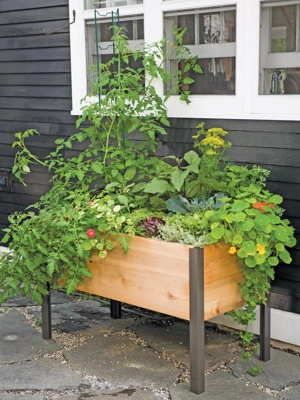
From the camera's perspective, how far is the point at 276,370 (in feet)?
11.6

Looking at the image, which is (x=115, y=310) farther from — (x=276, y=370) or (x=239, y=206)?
(x=239, y=206)

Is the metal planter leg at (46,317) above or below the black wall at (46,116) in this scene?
below

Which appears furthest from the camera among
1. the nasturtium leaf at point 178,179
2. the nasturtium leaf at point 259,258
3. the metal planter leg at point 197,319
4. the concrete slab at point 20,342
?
the concrete slab at point 20,342

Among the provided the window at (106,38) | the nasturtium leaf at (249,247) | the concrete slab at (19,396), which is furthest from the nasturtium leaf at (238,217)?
the window at (106,38)

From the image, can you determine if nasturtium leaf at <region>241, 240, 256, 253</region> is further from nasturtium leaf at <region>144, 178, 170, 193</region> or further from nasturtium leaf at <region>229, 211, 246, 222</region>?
nasturtium leaf at <region>144, 178, 170, 193</region>

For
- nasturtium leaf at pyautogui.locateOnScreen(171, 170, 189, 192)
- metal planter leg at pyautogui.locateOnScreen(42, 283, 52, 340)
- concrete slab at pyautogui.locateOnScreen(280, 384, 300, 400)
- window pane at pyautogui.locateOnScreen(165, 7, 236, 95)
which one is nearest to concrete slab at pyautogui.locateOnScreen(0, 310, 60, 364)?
metal planter leg at pyautogui.locateOnScreen(42, 283, 52, 340)

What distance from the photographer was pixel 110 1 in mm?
4445

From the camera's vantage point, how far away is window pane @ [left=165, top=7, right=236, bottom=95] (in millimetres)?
3891

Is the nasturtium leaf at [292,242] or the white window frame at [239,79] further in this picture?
the white window frame at [239,79]

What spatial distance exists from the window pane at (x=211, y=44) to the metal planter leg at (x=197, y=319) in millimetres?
1243

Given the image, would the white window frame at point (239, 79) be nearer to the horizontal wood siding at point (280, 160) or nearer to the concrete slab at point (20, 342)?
the horizontal wood siding at point (280, 160)

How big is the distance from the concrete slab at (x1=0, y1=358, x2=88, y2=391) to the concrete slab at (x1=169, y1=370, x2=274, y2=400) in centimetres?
50

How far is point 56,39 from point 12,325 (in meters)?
2.01

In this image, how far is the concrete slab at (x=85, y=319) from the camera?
13.7 feet
